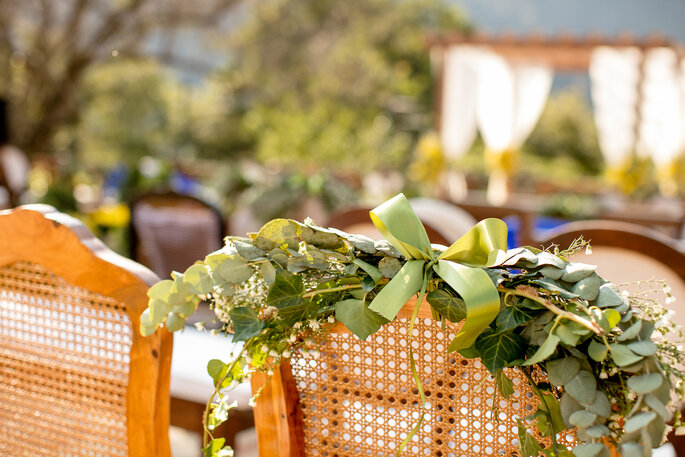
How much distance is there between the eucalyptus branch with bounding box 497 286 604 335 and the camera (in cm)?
53

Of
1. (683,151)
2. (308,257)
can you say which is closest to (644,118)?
(683,151)

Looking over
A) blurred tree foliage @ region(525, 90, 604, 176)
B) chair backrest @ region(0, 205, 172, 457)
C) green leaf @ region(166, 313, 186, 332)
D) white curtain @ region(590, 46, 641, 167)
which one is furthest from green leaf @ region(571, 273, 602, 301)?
blurred tree foliage @ region(525, 90, 604, 176)

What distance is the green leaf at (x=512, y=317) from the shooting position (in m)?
0.58

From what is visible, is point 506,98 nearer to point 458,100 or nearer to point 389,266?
point 458,100

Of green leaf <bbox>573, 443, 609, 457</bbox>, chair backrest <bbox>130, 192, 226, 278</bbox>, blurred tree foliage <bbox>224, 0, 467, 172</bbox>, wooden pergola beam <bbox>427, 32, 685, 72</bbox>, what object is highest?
green leaf <bbox>573, 443, 609, 457</bbox>

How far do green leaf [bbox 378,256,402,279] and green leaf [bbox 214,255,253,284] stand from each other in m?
0.12

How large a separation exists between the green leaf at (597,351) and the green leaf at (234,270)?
289 millimetres

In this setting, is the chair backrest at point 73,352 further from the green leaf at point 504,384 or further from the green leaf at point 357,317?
the green leaf at point 504,384

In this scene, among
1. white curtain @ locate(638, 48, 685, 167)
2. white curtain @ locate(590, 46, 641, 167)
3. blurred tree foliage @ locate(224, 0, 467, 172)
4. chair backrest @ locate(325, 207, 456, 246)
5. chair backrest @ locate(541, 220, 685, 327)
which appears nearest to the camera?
chair backrest @ locate(541, 220, 685, 327)

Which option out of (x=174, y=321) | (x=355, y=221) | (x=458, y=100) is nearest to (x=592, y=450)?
(x=174, y=321)

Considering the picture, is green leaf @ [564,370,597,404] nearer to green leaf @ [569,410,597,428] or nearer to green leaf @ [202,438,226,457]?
green leaf @ [569,410,597,428]

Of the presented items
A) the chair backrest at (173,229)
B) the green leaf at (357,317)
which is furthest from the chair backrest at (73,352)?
the chair backrest at (173,229)

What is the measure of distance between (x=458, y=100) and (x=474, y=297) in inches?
376

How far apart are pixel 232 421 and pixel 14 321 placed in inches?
23.3
